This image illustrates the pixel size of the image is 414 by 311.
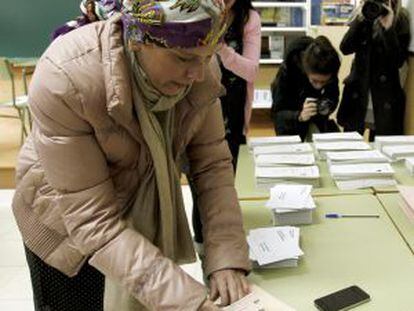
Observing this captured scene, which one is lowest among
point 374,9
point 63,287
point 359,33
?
point 63,287

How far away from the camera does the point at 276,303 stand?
99 centimetres

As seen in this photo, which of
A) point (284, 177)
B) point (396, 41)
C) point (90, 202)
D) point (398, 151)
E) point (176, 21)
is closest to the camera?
point (176, 21)

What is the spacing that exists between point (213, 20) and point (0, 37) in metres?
3.59

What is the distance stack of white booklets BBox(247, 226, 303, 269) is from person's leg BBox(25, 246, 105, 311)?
384mm

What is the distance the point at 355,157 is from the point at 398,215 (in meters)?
0.40

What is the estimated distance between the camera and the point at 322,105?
7.29ft

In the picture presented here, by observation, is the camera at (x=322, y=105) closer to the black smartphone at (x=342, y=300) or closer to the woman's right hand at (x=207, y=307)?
the black smartphone at (x=342, y=300)

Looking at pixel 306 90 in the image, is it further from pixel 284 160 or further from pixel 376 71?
pixel 284 160

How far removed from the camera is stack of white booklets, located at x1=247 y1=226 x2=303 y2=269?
1.13m

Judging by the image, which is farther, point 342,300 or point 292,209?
point 292,209

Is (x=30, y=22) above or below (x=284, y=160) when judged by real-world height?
above

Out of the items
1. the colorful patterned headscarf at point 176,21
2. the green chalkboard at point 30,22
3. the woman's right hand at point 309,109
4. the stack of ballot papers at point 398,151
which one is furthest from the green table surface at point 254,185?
the green chalkboard at point 30,22

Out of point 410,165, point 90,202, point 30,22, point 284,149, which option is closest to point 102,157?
point 90,202

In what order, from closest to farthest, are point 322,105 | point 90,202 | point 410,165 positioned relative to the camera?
point 90,202, point 410,165, point 322,105
